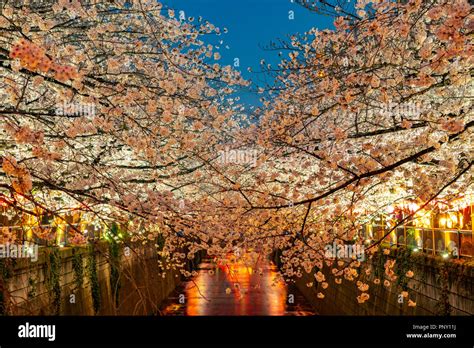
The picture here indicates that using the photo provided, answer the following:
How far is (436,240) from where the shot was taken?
15969mm

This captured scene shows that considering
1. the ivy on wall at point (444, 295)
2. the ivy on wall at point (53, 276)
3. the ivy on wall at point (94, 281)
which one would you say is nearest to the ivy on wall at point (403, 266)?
the ivy on wall at point (444, 295)

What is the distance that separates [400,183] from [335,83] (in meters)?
8.26

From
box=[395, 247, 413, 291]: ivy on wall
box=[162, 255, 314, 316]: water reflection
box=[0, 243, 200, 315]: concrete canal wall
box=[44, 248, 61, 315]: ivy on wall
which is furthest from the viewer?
box=[162, 255, 314, 316]: water reflection

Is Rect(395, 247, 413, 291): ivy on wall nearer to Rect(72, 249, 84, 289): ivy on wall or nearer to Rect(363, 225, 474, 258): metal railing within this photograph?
Rect(363, 225, 474, 258): metal railing

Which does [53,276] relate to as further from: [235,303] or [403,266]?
[235,303]

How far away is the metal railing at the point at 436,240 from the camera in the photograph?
45.8 feet

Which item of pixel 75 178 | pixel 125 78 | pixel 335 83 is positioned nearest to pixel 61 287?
pixel 75 178

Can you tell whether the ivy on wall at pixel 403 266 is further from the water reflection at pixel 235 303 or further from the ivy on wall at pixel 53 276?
the ivy on wall at pixel 53 276

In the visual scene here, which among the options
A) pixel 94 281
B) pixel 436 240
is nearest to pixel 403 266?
pixel 436 240

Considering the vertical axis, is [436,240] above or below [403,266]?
above

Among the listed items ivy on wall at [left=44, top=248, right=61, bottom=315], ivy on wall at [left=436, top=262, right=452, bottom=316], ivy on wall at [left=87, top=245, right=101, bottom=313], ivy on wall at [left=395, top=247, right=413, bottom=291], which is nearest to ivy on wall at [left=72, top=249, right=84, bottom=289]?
ivy on wall at [left=87, top=245, right=101, bottom=313]

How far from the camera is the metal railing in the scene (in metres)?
14.0

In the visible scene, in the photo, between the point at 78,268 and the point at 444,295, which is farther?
the point at 78,268
